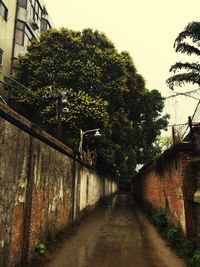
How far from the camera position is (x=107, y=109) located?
19.6 metres

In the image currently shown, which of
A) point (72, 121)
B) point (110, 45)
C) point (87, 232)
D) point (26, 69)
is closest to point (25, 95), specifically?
point (26, 69)

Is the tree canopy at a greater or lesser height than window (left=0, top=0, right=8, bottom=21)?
lesser

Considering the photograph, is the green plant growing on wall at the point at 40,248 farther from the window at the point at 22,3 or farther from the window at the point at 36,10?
the window at the point at 36,10

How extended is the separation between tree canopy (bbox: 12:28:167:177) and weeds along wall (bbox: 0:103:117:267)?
6563 millimetres

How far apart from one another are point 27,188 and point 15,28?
19.3 meters

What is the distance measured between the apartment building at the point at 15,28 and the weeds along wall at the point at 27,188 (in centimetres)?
1333

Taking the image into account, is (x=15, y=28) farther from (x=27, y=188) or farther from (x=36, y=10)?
(x=27, y=188)

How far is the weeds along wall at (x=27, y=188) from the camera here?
5934 millimetres

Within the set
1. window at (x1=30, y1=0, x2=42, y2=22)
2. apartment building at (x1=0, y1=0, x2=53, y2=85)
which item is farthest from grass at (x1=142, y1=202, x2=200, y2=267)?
window at (x1=30, y1=0, x2=42, y2=22)

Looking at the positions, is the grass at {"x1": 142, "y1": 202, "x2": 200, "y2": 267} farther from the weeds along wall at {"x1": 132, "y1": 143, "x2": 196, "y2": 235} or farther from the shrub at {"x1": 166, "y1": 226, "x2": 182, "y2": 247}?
the weeds along wall at {"x1": 132, "y1": 143, "x2": 196, "y2": 235}

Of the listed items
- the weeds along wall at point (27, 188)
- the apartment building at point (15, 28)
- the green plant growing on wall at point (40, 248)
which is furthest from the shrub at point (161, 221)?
the apartment building at point (15, 28)

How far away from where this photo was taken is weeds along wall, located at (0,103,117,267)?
5.93 metres

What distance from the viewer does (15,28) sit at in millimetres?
22875

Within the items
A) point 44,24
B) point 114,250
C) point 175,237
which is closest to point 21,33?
point 44,24
